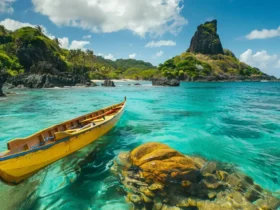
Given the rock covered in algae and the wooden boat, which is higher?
the wooden boat

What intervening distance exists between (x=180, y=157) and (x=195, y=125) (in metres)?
12.4

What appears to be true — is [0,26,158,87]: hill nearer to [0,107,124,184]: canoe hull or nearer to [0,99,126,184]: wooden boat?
[0,99,126,184]: wooden boat

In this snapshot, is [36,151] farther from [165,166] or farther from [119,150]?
[119,150]

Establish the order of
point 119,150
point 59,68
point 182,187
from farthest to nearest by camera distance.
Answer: point 59,68 < point 119,150 < point 182,187

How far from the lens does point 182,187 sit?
768 cm

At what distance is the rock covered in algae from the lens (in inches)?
283

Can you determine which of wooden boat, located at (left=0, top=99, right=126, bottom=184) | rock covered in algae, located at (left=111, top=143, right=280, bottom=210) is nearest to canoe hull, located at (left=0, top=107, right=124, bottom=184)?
wooden boat, located at (left=0, top=99, right=126, bottom=184)

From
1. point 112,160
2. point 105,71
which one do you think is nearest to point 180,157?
point 112,160

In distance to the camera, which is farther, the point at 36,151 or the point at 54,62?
the point at 54,62

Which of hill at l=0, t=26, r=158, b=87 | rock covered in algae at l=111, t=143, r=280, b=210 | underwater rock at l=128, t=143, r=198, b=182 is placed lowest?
rock covered in algae at l=111, t=143, r=280, b=210

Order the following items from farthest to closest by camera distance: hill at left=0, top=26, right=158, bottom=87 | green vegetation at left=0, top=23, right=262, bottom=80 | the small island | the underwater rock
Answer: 1. green vegetation at left=0, top=23, right=262, bottom=80
2. hill at left=0, top=26, right=158, bottom=87
3. the small island
4. the underwater rock

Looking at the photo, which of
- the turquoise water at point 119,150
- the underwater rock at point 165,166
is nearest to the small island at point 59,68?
the turquoise water at point 119,150

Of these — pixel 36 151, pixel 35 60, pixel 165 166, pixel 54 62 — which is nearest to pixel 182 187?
pixel 165 166

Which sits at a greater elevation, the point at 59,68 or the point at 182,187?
the point at 59,68
